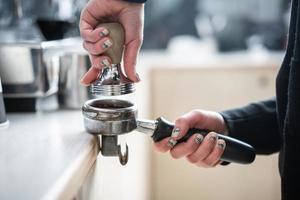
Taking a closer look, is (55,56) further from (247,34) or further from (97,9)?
(247,34)

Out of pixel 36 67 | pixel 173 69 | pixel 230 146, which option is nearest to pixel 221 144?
pixel 230 146

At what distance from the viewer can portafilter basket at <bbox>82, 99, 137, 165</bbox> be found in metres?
0.57

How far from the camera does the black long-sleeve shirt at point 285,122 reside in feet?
1.97

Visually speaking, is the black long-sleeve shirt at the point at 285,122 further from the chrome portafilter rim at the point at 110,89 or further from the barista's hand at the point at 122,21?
the chrome portafilter rim at the point at 110,89

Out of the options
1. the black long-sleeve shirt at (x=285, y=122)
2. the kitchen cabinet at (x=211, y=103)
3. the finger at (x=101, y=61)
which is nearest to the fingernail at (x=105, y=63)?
the finger at (x=101, y=61)

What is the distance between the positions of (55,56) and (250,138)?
394 millimetres

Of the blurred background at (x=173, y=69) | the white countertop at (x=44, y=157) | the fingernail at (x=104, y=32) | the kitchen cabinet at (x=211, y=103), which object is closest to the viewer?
the white countertop at (x=44, y=157)

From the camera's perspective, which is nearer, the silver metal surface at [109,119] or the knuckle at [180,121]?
the silver metal surface at [109,119]

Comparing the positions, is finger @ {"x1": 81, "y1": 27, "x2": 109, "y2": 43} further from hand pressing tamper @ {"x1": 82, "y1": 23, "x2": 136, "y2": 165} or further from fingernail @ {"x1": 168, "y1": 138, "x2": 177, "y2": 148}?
fingernail @ {"x1": 168, "y1": 138, "x2": 177, "y2": 148}

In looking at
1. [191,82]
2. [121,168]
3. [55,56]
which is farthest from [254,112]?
[191,82]

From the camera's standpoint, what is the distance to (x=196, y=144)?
0.70 m

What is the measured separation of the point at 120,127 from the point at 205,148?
18 centimetres

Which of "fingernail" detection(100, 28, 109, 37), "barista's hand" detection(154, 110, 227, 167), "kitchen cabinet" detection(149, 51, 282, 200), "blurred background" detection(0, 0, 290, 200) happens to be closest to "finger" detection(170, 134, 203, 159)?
"barista's hand" detection(154, 110, 227, 167)

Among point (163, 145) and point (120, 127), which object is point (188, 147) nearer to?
point (163, 145)
